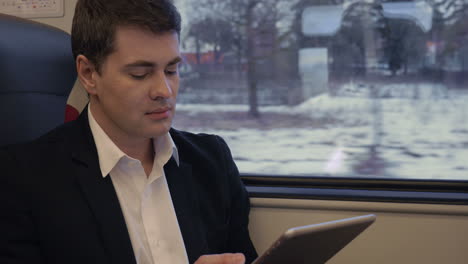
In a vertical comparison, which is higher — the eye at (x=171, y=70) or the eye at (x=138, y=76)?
the eye at (x=171, y=70)

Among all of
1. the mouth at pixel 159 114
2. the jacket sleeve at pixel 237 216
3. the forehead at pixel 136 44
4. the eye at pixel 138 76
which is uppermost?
the forehead at pixel 136 44

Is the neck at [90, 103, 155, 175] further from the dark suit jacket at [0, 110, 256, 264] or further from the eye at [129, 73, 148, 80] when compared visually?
the eye at [129, 73, 148, 80]

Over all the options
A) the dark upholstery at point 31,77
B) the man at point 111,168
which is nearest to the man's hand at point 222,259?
the man at point 111,168

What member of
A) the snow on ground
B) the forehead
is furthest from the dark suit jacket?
the snow on ground

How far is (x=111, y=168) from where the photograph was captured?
128 cm

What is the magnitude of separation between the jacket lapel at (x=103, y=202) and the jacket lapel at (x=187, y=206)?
6.9 inches

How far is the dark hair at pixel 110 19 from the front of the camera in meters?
1.22

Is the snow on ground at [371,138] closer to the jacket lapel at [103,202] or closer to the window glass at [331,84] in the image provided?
the window glass at [331,84]

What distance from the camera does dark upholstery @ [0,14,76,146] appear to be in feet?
4.23

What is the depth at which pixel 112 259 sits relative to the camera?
3.98ft

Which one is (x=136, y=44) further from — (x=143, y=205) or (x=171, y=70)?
(x=143, y=205)

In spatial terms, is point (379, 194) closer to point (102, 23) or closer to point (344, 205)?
point (344, 205)

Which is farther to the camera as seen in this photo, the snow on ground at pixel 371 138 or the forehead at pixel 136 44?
the snow on ground at pixel 371 138

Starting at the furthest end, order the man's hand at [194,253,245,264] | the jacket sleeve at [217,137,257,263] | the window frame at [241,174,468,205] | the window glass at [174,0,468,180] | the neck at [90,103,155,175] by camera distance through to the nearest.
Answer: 1. the window glass at [174,0,468,180]
2. the window frame at [241,174,468,205]
3. the jacket sleeve at [217,137,257,263]
4. the neck at [90,103,155,175]
5. the man's hand at [194,253,245,264]
